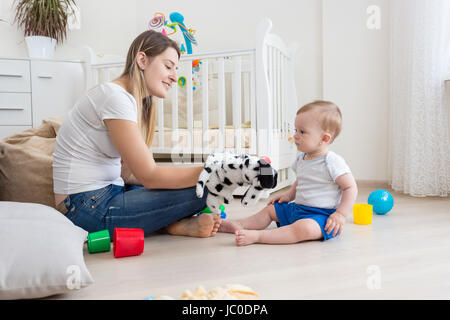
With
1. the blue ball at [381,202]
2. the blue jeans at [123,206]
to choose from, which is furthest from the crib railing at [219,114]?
the blue jeans at [123,206]

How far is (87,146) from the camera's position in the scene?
1203 mm

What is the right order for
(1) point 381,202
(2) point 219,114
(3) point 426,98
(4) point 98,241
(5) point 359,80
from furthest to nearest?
(5) point 359,80 < (2) point 219,114 < (3) point 426,98 < (1) point 381,202 < (4) point 98,241

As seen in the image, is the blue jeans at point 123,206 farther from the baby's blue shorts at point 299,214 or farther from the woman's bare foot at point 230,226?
the baby's blue shorts at point 299,214

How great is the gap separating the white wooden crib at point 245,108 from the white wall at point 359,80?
0.29 metres

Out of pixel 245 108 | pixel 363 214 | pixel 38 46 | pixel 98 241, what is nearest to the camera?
pixel 98 241

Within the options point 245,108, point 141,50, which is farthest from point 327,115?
point 245,108

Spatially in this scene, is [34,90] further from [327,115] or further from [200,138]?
[327,115]

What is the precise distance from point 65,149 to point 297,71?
76.4 inches

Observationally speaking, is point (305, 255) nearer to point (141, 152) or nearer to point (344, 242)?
point (344, 242)

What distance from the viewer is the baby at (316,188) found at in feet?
4.06

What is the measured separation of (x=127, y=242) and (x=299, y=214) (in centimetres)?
56

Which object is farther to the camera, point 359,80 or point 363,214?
point 359,80

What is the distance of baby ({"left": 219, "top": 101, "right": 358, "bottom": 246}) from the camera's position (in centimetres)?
124

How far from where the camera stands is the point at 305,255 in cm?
112
